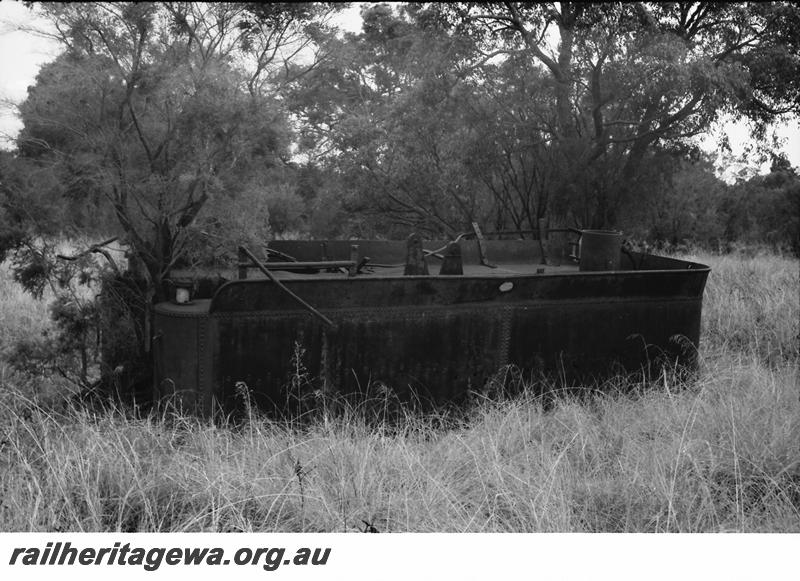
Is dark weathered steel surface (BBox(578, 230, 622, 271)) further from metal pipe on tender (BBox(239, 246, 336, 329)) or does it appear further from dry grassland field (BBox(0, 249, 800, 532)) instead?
metal pipe on tender (BBox(239, 246, 336, 329))

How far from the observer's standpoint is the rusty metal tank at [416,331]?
17.0 feet

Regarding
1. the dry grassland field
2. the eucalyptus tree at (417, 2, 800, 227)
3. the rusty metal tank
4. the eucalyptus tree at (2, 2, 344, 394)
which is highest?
the eucalyptus tree at (417, 2, 800, 227)

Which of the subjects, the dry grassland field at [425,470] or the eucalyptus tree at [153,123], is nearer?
the dry grassland field at [425,470]

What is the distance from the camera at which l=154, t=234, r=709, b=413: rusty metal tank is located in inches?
204

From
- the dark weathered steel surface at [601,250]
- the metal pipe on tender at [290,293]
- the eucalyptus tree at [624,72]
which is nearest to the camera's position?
the metal pipe on tender at [290,293]

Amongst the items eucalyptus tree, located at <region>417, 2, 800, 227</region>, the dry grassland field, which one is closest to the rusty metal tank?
the dry grassland field

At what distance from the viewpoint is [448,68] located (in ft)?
37.5

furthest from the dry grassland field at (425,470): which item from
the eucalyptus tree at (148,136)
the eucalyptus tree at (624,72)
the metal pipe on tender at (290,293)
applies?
the eucalyptus tree at (624,72)

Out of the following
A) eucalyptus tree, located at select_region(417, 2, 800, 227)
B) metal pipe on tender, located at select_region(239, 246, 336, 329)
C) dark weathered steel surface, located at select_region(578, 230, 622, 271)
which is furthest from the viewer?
eucalyptus tree, located at select_region(417, 2, 800, 227)

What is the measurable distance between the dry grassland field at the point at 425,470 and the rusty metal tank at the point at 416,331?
0.89 ft

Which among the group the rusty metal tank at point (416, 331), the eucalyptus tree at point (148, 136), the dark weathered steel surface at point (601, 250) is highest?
the eucalyptus tree at point (148, 136)

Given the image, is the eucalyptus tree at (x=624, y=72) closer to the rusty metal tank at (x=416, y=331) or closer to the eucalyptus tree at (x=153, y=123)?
the rusty metal tank at (x=416, y=331)

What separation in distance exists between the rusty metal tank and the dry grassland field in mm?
270

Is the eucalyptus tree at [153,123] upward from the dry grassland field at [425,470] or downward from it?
upward
